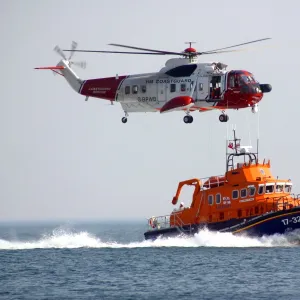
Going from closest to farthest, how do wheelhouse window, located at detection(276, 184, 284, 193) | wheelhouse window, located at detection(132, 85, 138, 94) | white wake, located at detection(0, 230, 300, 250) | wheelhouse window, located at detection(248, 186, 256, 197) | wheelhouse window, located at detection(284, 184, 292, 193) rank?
1. white wake, located at detection(0, 230, 300, 250)
2. wheelhouse window, located at detection(248, 186, 256, 197)
3. wheelhouse window, located at detection(276, 184, 284, 193)
4. wheelhouse window, located at detection(284, 184, 292, 193)
5. wheelhouse window, located at detection(132, 85, 138, 94)

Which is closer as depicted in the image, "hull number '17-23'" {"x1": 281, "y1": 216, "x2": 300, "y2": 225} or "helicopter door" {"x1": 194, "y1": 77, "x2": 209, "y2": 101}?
"hull number '17-23'" {"x1": 281, "y1": 216, "x2": 300, "y2": 225}

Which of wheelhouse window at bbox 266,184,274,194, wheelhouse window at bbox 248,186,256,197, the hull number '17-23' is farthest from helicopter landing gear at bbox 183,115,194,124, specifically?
the hull number '17-23'

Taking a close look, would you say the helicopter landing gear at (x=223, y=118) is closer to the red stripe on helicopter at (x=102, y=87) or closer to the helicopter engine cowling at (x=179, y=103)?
the helicopter engine cowling at (x=179, y=103)

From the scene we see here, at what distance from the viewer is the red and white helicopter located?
4812 centimetres

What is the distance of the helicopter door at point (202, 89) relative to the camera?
4869 centimetres

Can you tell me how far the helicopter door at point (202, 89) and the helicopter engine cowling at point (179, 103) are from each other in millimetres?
473

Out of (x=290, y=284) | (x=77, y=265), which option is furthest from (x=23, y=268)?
(x=290, y=284)

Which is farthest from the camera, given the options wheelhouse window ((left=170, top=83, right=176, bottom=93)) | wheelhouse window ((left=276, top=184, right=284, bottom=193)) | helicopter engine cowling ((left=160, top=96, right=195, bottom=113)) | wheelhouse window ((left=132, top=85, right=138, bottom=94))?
wheelhouse window ((left=132, top=85, right=138, bottom=94))

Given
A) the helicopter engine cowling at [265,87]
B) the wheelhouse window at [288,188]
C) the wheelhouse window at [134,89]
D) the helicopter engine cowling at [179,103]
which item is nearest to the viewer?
the helicopter engine cowling at [179,103]

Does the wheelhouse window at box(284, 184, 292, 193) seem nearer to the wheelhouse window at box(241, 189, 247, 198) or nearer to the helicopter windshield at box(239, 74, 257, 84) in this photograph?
the wheelhouse window at box(241, 189, 247, 198)

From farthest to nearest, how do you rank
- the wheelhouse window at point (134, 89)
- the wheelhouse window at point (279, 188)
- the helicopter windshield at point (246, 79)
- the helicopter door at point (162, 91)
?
1. the wheelhouse window at point (134, 89)
2. the helicopter door at point (162, 91)
3. the wheelhouse window at point (279, 188)
4. the helicopter windshield at point (246, 79)

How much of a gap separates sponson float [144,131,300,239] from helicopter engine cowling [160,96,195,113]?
342cm

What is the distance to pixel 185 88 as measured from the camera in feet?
161

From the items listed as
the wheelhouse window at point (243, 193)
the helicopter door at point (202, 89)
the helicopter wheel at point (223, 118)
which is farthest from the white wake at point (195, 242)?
the helicopter door at point (202, 89)
